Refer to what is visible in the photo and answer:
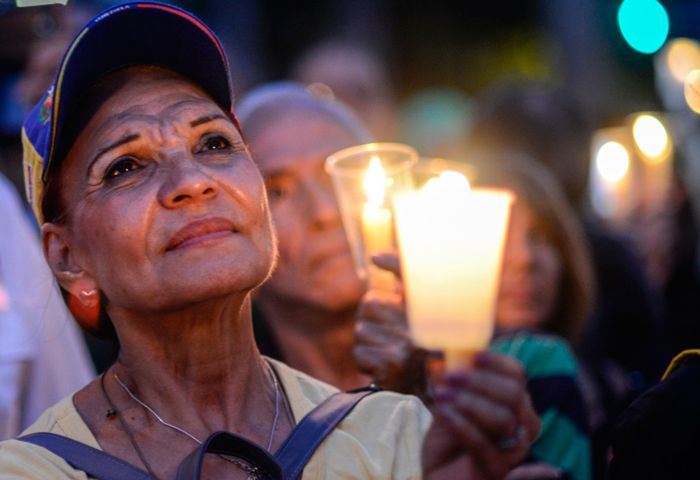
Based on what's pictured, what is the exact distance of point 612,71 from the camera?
15.9m

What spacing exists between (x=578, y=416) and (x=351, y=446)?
1.14 m

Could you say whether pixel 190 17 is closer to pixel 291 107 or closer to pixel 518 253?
pixel 291 107

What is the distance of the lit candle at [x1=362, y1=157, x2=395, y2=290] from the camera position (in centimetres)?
323

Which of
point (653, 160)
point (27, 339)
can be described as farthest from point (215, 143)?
point (653, 160)

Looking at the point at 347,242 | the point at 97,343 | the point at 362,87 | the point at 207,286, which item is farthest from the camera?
the point at 362,87

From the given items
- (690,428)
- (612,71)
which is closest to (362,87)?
(690,428)

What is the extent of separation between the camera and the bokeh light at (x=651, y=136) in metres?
7.27

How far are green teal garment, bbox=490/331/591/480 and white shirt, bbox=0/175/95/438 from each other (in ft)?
5.26

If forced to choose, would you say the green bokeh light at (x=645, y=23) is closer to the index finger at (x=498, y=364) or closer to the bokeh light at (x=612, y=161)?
the bokeh light at (x=612, y=161)

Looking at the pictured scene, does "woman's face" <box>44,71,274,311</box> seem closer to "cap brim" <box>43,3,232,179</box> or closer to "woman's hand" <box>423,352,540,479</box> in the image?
"cap brim" <box>43,3,232,179</box>

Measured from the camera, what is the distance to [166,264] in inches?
105

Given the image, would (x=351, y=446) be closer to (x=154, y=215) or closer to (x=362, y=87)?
(x=154, y=215)

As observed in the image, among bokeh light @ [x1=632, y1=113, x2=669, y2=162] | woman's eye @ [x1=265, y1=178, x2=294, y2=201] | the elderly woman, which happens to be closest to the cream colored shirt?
the elderly woman

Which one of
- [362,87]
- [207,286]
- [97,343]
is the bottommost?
[97,343]
